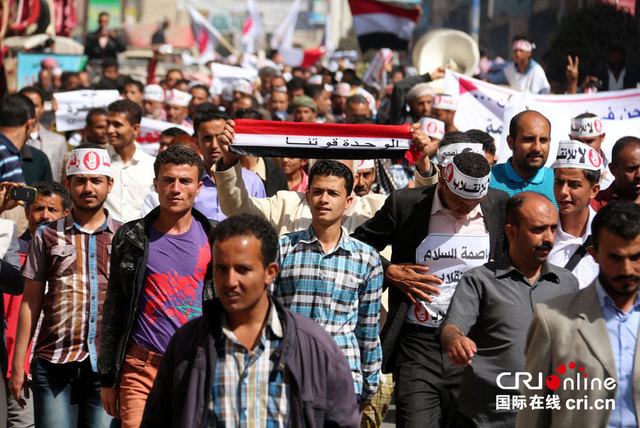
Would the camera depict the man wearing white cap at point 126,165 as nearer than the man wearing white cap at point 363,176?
No

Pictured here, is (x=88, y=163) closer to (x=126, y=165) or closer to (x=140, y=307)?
(x=140, y=307)

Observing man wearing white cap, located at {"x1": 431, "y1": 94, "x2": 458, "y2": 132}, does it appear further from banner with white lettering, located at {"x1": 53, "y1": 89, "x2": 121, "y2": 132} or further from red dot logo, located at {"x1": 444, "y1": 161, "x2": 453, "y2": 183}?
red dot logo, located at {"x1": 444, "y1": 161, "x2": 453, "y2": 183}

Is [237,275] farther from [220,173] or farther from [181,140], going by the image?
[181,140]

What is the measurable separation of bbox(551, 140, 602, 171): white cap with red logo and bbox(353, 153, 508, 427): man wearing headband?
572mm

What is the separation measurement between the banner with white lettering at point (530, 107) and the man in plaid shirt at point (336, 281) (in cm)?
410

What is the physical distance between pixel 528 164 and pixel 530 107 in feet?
10.8

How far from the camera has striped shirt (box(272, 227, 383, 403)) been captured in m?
5.53

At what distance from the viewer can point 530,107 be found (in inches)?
405

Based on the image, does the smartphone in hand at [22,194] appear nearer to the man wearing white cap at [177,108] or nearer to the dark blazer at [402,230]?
the dark blazer at [402,230]

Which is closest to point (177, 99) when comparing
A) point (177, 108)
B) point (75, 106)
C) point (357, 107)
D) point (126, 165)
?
point (177, 108)

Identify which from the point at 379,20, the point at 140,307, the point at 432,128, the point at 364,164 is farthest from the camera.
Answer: the point at 379,20

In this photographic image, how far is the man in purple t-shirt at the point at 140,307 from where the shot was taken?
560 cm

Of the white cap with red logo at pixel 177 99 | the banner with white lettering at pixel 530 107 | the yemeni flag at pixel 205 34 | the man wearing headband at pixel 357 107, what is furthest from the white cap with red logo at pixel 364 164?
the yemeni flag at pixel 205 34

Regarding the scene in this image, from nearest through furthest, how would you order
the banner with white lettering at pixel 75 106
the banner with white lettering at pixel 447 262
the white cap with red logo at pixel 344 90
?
the banner with white lettering at pixel 447 262 < the banner with white lettering at pixel 75 106 < the white cap with red logo at pixel 344 90
